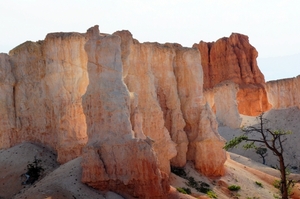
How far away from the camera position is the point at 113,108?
23438 mm

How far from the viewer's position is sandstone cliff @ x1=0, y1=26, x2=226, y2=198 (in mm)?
22641

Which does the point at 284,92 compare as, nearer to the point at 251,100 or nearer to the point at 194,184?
the point at 251,100

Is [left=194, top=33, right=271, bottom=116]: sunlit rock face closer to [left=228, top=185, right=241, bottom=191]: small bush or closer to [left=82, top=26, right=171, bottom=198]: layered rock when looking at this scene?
[left=228, top=185, right=241, bottom=191]: small bush

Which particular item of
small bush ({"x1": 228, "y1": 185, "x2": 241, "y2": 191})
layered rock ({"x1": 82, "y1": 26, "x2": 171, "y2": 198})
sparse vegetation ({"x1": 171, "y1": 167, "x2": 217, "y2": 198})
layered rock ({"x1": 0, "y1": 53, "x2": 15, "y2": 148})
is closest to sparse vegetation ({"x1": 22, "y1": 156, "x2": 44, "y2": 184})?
layered rock ({"x1": 0, "y1": 53, "x2": 15, "y2": 148})

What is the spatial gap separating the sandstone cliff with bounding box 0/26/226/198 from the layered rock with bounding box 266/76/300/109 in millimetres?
21829

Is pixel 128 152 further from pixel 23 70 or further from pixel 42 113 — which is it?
pixel 23 70

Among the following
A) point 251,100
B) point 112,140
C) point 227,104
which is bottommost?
point 112,140

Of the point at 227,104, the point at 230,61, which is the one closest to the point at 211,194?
the point at 227,104

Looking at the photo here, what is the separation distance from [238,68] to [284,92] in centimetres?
2443

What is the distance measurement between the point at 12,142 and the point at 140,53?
1041 cm

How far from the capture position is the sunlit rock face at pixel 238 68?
75.5 meters

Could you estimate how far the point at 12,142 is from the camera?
3019 centimetres

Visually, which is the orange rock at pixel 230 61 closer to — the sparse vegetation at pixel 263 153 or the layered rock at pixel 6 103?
the sparse vegetation at pixel 263 153

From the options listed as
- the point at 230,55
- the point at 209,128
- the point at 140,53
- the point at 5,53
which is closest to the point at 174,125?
the point at 209,128
